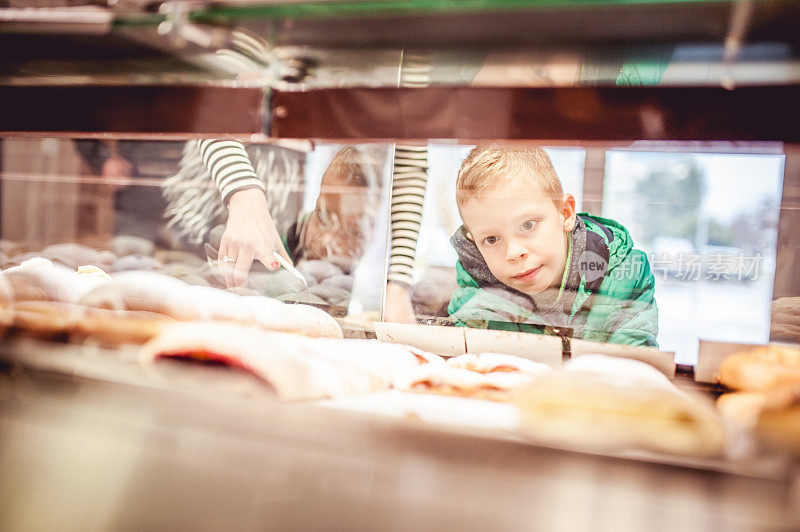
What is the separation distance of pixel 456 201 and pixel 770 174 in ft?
1.61

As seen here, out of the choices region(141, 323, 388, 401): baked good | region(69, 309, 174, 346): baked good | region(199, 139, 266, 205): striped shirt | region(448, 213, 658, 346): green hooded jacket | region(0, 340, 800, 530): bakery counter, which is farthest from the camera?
region(199, 139, 266, 205): striped shirt

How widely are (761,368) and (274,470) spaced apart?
0.65 metres

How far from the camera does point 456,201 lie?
105cm

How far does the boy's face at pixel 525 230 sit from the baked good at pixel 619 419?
0.33 metres

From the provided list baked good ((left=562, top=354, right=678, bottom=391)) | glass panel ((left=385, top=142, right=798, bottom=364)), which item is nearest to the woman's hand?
glass panel ((left=385, top=142, right=798, bottom=364))

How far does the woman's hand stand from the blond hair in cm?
42

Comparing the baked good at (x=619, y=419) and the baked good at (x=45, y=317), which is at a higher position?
the baked good at (x=45, y=317)

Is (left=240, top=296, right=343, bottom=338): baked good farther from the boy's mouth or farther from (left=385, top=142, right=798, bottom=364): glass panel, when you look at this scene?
the boy's mouth

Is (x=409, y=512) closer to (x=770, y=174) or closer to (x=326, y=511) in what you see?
(x=326, y=511)

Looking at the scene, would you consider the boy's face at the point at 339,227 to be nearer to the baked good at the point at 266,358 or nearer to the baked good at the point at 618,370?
the baked good at the point at 266,358

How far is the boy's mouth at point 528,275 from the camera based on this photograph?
100 cm

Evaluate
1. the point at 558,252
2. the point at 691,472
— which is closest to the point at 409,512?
the point at 691,472

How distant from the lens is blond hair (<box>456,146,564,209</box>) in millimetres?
984

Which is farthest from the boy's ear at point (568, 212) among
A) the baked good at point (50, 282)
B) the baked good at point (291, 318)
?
the baked good at point (50, 282)
